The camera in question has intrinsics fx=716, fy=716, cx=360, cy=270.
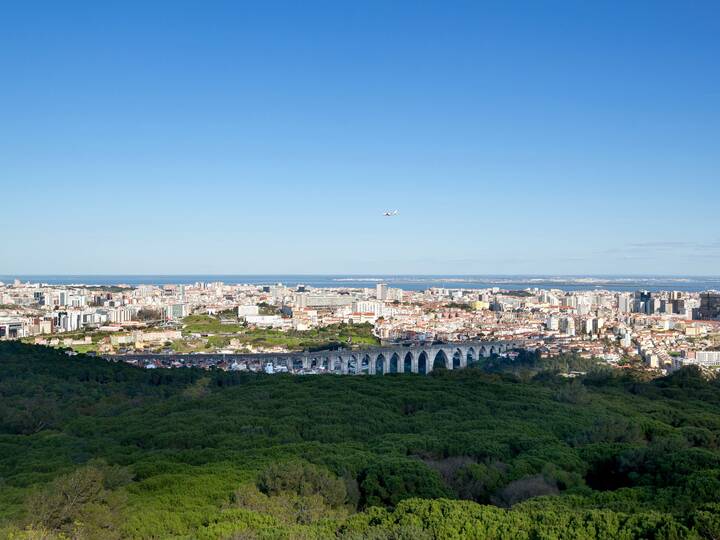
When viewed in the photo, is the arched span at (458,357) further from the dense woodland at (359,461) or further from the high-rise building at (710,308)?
the dense woodland at (359,461)

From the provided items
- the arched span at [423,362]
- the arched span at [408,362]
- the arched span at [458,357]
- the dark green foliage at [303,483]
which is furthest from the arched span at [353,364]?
the dark green foliage at [303,483]

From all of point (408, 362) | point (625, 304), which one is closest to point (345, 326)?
point (408, 362)

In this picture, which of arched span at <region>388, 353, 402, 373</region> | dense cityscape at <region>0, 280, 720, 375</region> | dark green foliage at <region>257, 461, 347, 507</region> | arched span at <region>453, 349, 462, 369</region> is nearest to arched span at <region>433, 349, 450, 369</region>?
arched span at <region>453, 349, 462, 369</region>

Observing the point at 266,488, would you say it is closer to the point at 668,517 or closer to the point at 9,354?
the point at 668,517

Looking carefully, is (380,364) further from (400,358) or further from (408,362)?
(408,362)

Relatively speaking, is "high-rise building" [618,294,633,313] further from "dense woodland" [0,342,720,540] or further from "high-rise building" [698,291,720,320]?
"dense woodland" [0,342,720,540]
